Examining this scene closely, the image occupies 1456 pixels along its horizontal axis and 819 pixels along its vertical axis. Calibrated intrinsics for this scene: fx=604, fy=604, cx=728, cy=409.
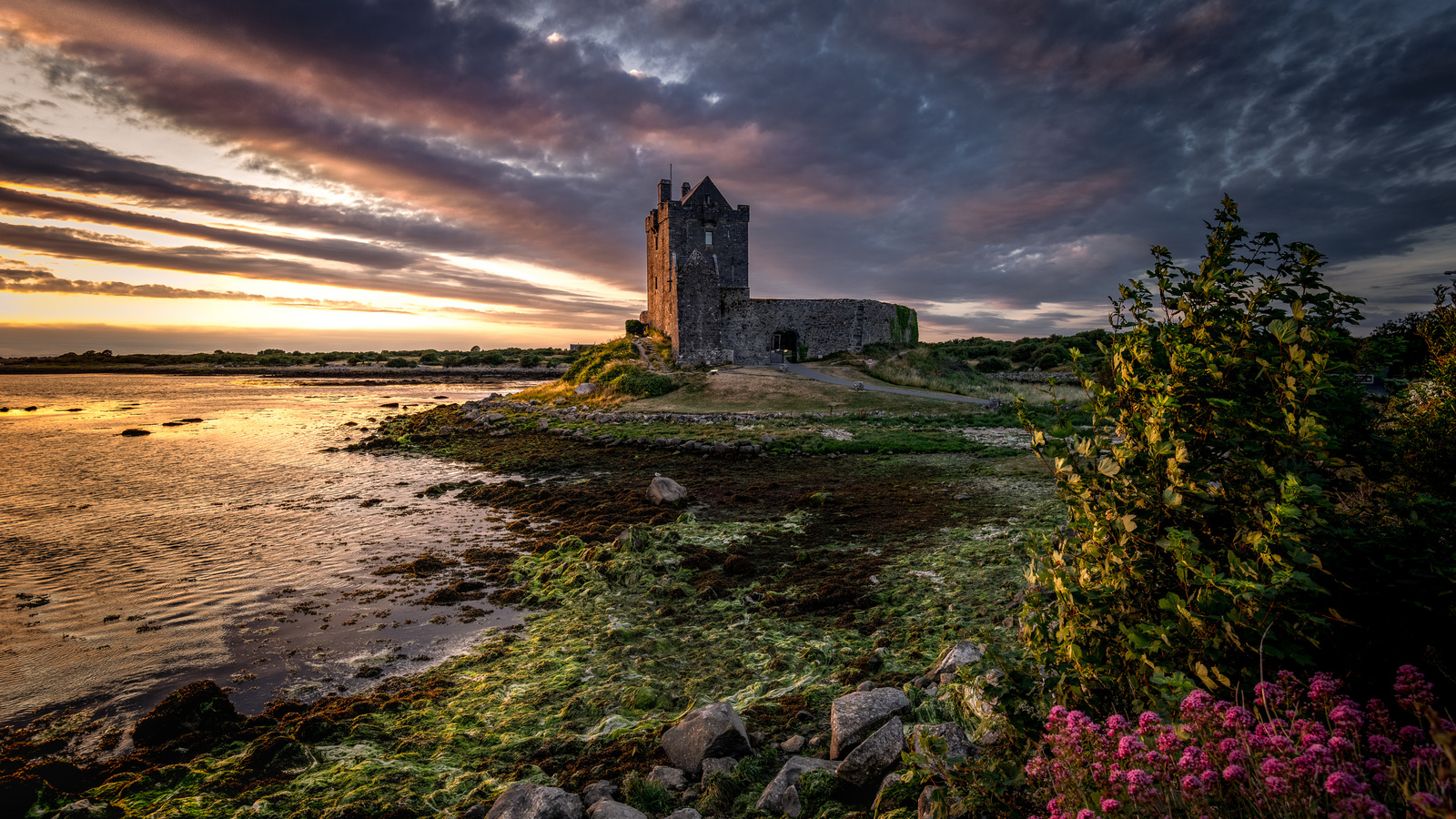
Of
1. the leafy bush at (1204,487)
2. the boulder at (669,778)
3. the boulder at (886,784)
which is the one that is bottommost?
the boulder at (669,778)

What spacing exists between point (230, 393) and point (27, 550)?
166ft

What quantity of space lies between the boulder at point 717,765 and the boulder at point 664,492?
897cm

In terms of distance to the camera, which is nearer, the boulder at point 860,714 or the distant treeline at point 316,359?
the boulder at point 860,714

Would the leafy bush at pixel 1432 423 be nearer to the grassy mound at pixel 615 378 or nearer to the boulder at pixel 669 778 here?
the boulder at pixel 669 778

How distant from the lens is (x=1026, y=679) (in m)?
2.88

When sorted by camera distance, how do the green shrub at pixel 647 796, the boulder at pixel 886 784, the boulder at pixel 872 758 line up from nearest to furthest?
the boulder at pixel 886 784 → the boulder at pixel 872 758 → the green shrub at pixel 647 796

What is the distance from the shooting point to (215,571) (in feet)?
33.5

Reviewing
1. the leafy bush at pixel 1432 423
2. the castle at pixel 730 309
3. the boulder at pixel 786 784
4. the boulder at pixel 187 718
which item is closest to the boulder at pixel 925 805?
the boulder at pixel 786 784

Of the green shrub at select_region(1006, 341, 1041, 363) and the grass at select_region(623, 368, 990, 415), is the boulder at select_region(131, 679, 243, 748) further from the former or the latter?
the green shrub at select_region(1006, 341, 1041, 363)

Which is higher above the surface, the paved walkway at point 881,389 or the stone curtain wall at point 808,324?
the stone curtain wall at point 808,324

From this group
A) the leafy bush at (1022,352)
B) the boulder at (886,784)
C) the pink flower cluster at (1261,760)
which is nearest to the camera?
the pink flower cluster at (1261,760)

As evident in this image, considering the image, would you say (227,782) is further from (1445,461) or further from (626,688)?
(1445,461)

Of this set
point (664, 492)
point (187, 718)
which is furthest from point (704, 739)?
point (664, 492)

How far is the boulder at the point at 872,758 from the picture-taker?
3.89m
